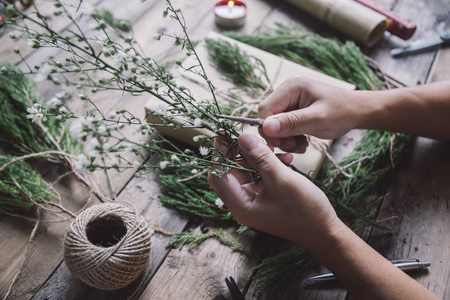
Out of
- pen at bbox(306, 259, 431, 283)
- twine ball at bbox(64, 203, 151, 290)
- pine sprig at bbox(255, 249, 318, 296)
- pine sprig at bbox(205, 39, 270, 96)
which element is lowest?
pen at bbox(306, 259, 431, 283)

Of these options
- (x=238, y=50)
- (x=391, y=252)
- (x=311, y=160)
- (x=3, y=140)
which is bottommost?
(x=391, y=252)

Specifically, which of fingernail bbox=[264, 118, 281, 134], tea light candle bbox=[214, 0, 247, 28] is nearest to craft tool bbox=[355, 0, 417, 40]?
tea light candle bbox=[214, 0, 247, 28]

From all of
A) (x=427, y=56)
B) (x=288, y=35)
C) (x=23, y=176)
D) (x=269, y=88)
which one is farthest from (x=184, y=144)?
(x=427, y=56)

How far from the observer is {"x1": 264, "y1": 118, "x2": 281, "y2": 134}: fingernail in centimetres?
92

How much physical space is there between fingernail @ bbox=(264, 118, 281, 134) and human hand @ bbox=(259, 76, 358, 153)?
0.06ft

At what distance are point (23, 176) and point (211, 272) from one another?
610 mm

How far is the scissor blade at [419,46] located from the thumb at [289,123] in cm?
73

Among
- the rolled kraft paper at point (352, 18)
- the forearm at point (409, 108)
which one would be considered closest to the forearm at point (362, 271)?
the forearm at point (409, 108)

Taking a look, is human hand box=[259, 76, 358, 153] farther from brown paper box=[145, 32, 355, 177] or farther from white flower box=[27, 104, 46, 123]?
white flower box=[27, 104, 46, 123]

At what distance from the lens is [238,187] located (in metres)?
0.88

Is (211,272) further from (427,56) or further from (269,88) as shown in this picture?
(427,56)

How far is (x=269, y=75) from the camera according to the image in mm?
1286

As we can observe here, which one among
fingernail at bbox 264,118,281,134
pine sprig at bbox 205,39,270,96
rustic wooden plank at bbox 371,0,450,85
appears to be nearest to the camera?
fingernail at bbox 264,118,281,134

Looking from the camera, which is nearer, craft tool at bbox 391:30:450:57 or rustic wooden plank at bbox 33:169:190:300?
rustic wooden plank at bbox 33:169:190:300
